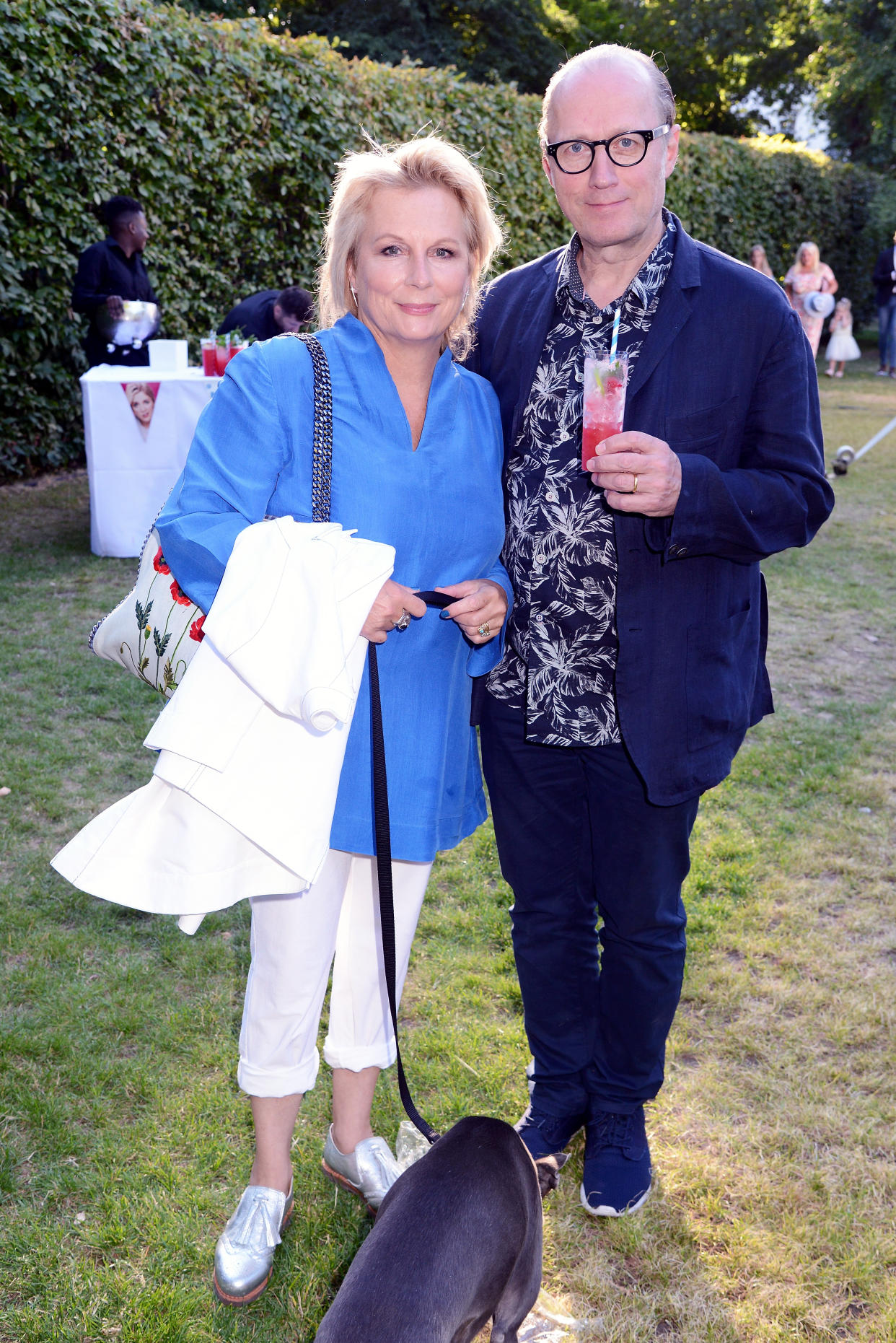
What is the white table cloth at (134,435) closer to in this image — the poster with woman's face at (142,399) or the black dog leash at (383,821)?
the poster with woman's face at (142,399)

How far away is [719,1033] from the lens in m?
2.94

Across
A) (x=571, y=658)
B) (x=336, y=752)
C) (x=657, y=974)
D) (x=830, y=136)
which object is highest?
(x=830, y=136)

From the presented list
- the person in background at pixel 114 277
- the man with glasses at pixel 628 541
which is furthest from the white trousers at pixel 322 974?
the person in background at pixel 114 277

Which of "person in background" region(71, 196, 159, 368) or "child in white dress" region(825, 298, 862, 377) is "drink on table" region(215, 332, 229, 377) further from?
"child in white dress" region(825, 298, 862, 377)

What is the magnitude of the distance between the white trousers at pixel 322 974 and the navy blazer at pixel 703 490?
0.59m

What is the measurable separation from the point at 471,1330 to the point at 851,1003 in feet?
5.81

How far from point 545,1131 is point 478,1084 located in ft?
0.89

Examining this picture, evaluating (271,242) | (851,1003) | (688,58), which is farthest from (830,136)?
(851,1003)

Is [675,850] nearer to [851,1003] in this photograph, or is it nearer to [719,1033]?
[719,1033]

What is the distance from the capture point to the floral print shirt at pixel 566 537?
6.72 feet

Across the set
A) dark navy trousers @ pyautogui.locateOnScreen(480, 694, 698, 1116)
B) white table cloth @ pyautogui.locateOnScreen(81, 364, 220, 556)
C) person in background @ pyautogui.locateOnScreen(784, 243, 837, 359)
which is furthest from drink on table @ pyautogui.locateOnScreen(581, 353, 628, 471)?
person in background @ pyautogui.locateOnScreen(784, 243, 837, 359)

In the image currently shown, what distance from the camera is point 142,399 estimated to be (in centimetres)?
631

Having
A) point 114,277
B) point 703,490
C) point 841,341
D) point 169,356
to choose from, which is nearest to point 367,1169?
point 703,490

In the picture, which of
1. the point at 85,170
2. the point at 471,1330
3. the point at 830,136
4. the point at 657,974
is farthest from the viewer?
the point at 830,136
